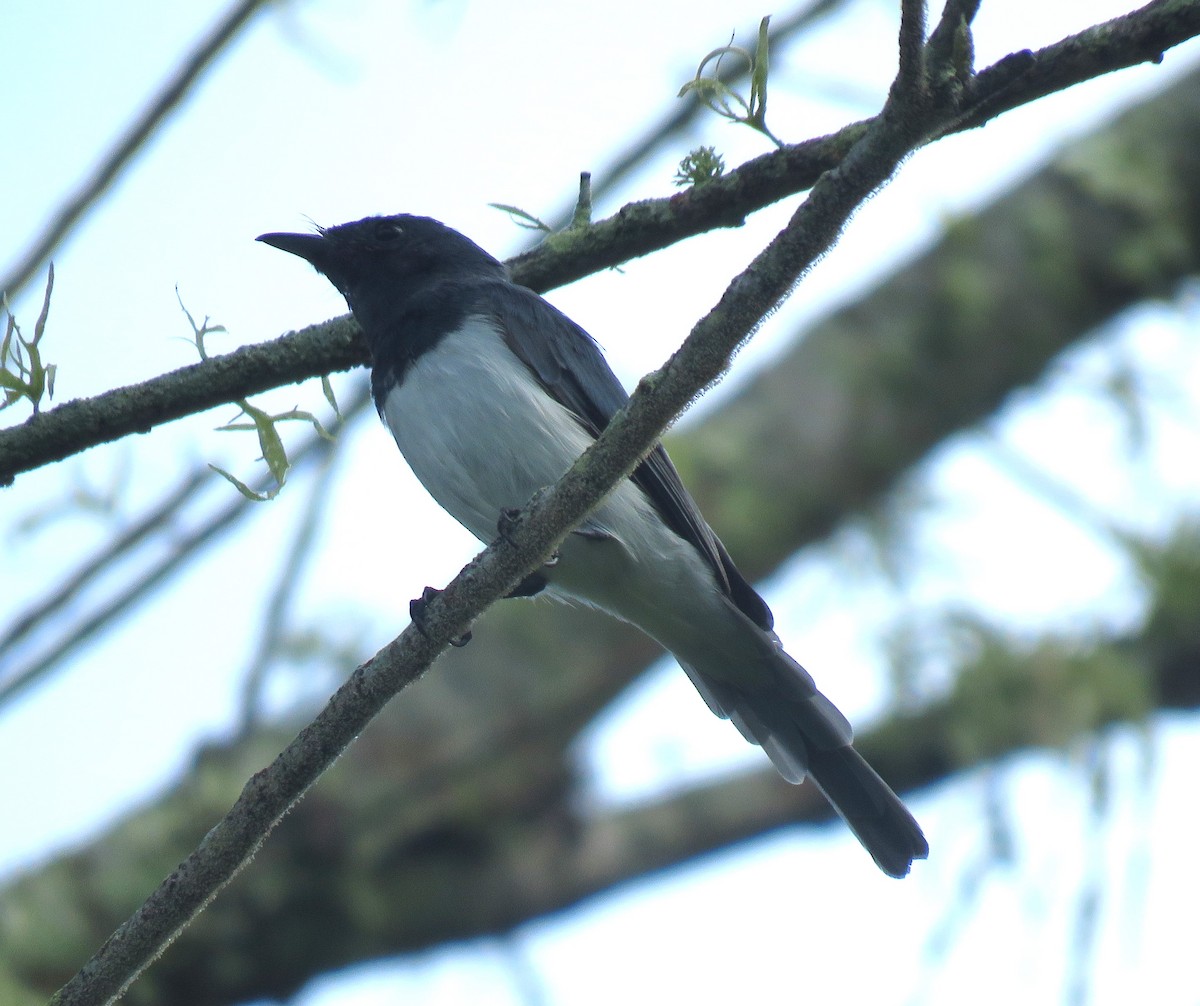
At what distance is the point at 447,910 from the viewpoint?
7227 millimetres

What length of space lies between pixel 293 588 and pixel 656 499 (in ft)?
5.00

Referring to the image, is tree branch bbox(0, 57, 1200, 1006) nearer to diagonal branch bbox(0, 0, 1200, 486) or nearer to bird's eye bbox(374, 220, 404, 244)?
bird's eye bbox(374, 220, 404, 244)

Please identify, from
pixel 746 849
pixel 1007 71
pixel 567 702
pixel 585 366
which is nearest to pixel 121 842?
pixel 567 702

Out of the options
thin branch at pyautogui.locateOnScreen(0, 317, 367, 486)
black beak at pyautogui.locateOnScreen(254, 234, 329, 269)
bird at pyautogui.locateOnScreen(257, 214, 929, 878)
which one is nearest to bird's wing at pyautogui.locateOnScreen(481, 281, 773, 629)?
bird at pyautogui.locateOnScreen(257, 214, 929, 878)

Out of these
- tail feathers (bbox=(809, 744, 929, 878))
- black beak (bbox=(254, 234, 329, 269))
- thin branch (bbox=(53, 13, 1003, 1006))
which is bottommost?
tail feathers (bbox=(809, 744, 929, 878))

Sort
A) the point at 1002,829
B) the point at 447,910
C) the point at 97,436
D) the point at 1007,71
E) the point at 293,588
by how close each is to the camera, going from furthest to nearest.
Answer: the point at 447,910 → the point at 1002,829 → the point at 293,588 → the point at 97,436 → the point at 1007,71

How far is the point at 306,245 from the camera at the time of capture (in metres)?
4.97

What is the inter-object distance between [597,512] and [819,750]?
41.9 inches

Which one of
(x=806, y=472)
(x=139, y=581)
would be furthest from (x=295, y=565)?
(x=806, y=472)

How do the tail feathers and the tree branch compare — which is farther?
the tree branch

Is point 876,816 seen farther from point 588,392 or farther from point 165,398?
point 165,398

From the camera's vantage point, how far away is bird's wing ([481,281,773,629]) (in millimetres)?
4277

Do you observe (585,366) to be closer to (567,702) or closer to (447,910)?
(567,702)

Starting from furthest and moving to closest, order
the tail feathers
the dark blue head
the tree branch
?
the tree branch < the dark blue head < the tail feathers
